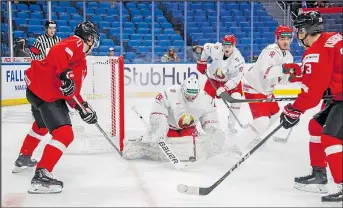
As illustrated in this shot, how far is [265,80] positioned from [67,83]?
5.92 feet

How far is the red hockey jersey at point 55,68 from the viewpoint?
266 centimetres

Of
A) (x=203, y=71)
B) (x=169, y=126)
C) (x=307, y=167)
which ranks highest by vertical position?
(x=203, y=71)

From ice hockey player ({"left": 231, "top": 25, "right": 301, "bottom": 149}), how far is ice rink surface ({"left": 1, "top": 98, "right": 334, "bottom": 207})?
0.20 metres

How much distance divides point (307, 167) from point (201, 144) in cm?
73

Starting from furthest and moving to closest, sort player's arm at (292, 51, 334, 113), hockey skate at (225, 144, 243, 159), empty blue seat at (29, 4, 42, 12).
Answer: empty blue seat at (29, 4, 42, 12)
hockey skate at (225, 144, 243, 159)
player's arm at (292, 51, 334, 113)

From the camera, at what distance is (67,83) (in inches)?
105

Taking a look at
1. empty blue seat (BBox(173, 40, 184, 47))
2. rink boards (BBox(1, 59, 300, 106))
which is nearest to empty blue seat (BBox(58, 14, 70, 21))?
rink boards (BBox(1, 59, 300, 106))

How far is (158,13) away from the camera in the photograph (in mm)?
10250

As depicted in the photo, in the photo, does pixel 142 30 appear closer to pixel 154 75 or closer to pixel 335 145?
pixel 154 75

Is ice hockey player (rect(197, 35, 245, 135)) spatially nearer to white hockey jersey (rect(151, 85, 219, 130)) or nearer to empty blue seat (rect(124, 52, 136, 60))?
white hockey jersey (rect(151, 85, 219, 130))

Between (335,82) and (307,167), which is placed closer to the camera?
(335,82)

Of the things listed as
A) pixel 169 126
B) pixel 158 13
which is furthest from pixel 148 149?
pixel 158 13

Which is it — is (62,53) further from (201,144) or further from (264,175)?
(264,175)

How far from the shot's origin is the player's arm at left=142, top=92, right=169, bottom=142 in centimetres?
331
